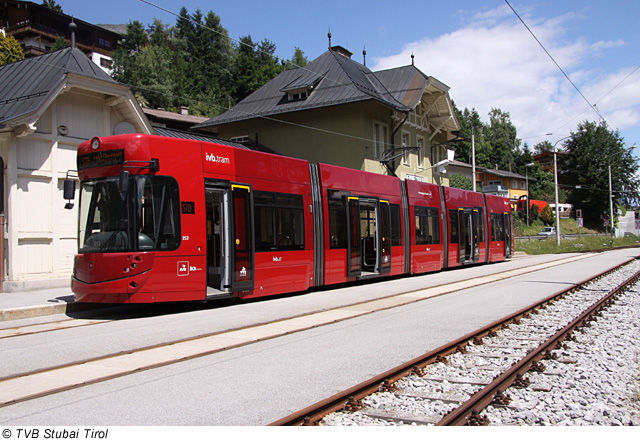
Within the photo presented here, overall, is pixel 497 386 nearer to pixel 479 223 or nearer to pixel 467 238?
pixel 467 238

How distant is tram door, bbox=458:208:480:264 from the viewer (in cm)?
2378

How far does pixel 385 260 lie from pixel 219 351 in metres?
10.7

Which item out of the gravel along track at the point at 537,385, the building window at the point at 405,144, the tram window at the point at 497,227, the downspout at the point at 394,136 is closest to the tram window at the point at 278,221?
A: the gravel along track at the point at 537,385

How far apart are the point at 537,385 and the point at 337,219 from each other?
9748mm

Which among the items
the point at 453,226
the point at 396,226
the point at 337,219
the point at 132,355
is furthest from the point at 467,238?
the point at 132,355

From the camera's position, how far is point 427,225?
67.5ft

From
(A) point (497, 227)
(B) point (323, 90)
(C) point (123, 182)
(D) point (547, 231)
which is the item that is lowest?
(D) point (547, 231)

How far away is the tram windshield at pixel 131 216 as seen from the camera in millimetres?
10281

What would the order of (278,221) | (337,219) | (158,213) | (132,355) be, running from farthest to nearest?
(337,219) < (278,221) < (158,213) < (132,355)

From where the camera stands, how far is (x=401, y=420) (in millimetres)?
4707

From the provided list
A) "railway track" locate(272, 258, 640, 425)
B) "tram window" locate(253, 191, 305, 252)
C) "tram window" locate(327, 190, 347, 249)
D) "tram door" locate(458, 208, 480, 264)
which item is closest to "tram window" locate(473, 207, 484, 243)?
"tram door" locate(458, 208, 480, 264)

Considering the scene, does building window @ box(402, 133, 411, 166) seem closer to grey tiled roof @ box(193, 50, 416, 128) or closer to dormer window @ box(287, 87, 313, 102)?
grey tiled roof @ box(193, 50, 416, 128)
